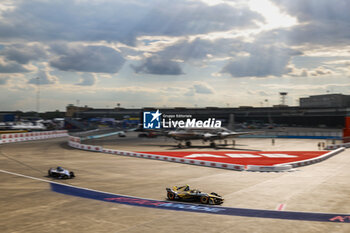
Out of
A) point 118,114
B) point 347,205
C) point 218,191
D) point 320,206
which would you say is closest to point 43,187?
point 218,191

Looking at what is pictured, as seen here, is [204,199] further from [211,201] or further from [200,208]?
[200,208]

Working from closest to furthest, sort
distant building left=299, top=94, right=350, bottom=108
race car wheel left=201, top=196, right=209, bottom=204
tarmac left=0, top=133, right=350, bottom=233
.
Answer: tarmac left=0, top=133, right=350, bottom=233 → race car wheel left=201, top=196, right=209, bottom=204 → distant building left=299, top=94, right=350, bottom=108

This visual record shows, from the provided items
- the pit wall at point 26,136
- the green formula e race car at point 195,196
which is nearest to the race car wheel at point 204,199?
the green formula e race car at point 195,196

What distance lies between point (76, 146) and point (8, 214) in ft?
107

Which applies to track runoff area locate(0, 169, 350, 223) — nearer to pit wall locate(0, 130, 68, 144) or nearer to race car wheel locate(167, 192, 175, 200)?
race car wheel locate(167, 192, 175, 200)

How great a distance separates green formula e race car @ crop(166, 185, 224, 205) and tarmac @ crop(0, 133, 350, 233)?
2.55 feet

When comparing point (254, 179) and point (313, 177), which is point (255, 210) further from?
point (313, 177)

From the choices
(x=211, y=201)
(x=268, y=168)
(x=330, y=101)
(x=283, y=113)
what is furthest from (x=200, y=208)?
(x=330, y=101)

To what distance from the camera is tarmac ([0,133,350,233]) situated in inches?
442

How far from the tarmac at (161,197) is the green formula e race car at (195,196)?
30.6 inches

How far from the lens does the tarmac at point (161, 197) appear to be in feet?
36.8

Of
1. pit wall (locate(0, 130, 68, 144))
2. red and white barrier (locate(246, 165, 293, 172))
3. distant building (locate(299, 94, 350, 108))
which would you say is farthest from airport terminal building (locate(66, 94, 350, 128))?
red and white barrier (locate(246, 165, 293, 172))

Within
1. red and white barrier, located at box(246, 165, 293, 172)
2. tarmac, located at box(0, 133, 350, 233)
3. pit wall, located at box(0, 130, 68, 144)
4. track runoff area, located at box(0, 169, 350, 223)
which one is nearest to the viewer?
tarmac, located at box(0, 133, 350, 233)

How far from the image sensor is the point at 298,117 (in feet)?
416
